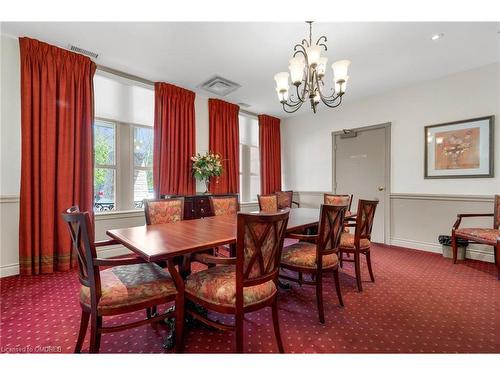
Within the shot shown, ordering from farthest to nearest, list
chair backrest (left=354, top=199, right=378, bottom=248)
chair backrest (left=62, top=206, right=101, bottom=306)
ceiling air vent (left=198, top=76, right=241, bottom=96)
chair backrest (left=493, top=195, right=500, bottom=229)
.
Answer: ceiling air vent (left=198, top=76, right=241, bottom=96)
chair backrest (left=493, top=195, right=500, bottom=229)
chair backrest (left=354, top=199, right=378, bottom=248)
chair backrest (left=62, top=206, right=101, bottom=306)

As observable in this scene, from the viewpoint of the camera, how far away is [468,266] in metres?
3.11

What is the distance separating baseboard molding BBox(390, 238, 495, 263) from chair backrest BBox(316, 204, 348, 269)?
9.20 ft

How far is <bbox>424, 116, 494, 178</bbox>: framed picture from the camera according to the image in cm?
335

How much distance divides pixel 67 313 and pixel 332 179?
468cm

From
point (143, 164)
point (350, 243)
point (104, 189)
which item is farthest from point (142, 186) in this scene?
point (350, 243)

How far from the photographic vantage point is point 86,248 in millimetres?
1289

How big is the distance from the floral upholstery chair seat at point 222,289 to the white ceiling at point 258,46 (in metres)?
2.42

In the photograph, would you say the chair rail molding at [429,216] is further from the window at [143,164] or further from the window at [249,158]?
the window at [143,164]

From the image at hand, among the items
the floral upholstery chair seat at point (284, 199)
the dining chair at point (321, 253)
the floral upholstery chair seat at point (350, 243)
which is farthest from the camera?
the floral upholstery chair seat at point (284, 199)

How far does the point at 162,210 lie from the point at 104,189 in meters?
1.54

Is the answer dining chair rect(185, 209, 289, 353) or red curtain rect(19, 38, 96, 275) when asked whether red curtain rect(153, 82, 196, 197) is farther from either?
dining chair rect(185, 209, 289, 353)

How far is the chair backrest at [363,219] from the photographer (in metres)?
2.40

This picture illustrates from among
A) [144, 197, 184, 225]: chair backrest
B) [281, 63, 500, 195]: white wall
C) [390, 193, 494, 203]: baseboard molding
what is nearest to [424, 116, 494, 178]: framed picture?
[281, 63, 500, 195]: white wall

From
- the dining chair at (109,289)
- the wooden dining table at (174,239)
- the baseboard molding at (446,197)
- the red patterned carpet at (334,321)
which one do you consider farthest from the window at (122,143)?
the baseboard molding at (446,197)
